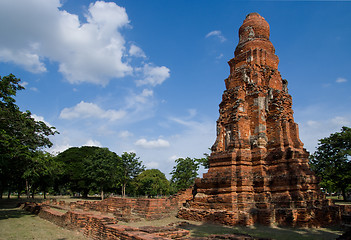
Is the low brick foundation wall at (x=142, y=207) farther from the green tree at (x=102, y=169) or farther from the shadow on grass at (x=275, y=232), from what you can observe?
the green tree at (x=102, y=169)

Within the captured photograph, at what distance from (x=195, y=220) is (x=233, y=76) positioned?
8.36 meters

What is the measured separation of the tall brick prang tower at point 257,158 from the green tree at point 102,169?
2067cm

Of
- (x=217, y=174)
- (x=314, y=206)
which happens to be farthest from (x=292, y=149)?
(x=217, y=174)

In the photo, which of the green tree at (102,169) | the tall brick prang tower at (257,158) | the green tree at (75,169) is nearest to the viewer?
the tall brick prang tower at (257,158)

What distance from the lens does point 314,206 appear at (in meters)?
10.3

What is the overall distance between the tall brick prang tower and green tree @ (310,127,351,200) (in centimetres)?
1590

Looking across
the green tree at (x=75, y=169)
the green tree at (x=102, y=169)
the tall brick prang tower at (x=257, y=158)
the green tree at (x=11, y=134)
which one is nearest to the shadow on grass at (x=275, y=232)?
the tall brick prang tower at (x=257, y=158)

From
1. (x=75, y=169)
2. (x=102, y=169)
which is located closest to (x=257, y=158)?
(x=102, y=169)

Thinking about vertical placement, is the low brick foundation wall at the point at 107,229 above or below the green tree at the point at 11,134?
below

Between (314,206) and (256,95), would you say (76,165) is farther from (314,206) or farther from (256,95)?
(314,206)

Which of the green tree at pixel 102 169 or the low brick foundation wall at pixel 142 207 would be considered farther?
the green tree at pixel 102 169

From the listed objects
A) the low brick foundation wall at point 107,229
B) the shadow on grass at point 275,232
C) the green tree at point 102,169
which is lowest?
the shadow on grass at point 275,232

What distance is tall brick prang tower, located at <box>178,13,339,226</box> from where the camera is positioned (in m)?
10.6

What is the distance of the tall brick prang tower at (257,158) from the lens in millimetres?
10555
